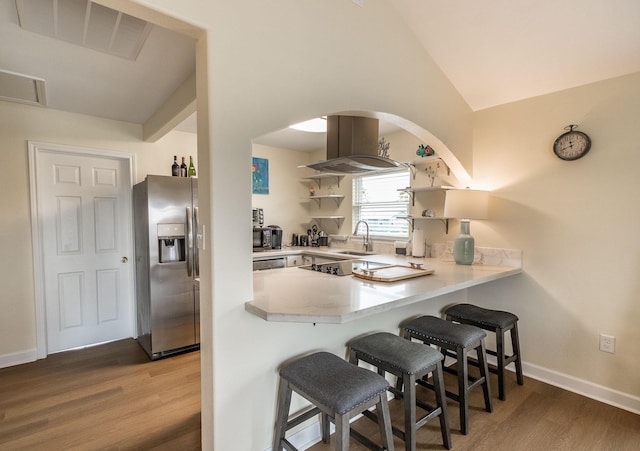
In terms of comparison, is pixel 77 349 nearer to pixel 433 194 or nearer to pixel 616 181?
pixel 433 194

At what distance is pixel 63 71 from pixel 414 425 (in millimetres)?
3298

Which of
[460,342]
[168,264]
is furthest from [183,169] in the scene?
[460,342]

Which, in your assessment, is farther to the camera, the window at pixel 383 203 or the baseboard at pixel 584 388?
the window at pixel 383 203

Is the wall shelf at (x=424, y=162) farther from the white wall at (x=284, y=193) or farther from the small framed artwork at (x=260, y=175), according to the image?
the small framed artwork at (x=260, y=175)

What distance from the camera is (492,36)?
2.12 m

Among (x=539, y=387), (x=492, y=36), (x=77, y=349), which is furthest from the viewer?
(x=77, y=349)

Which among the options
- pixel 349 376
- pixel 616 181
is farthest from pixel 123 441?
pixel 616 181

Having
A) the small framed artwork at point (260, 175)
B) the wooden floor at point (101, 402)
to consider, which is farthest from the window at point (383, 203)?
the wooden floor at point (101, 402)

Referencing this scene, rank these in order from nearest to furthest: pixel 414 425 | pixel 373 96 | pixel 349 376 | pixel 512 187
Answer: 1. pixel 349 376
2. pixel 414 425
3. pixel 373 96
4. pixel 512 187

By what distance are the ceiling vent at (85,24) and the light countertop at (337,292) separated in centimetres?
165

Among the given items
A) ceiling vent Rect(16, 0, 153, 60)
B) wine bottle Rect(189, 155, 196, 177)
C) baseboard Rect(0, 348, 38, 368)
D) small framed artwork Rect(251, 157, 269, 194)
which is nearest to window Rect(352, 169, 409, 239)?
small framed artwork Rect(251, 157, 269, 194)

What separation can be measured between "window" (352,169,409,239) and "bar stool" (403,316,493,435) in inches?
61.4

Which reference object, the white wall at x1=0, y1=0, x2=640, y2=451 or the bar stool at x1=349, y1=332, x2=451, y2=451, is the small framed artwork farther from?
the bar stool at x1=349, y1=332, x2=451, y2=451

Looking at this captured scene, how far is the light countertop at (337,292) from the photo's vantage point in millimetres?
1366
